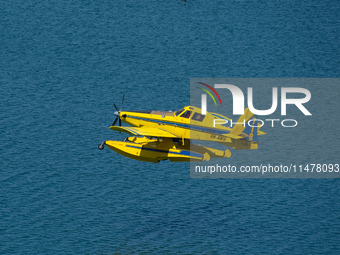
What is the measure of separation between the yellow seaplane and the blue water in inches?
724

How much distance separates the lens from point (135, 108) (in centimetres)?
13225

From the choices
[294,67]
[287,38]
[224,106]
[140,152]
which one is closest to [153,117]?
[140,152]

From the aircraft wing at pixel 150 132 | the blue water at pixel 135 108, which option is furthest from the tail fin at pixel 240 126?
the blue water at pixel 135 108

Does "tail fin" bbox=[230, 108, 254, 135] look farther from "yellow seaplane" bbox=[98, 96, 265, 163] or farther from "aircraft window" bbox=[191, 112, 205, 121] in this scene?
"aircraft window" bbox=[191, 112, 205, 121]

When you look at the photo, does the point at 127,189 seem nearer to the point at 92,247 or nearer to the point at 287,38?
the point at 92,247

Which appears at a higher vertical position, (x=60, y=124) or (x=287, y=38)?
(x=287, y=38)

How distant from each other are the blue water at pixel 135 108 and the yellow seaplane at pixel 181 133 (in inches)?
724

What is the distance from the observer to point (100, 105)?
443 ft

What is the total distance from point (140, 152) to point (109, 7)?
102m

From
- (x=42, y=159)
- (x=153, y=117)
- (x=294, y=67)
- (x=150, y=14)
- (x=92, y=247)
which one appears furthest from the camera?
(x=150, y=14)

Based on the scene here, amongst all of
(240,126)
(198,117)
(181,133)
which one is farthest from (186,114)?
(240,126)

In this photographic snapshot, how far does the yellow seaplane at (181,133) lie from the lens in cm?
8175

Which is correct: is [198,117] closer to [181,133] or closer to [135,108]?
[181,133]

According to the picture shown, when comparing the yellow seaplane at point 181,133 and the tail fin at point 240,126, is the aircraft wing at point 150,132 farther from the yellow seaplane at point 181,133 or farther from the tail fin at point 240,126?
the tail fin at point 240,126
